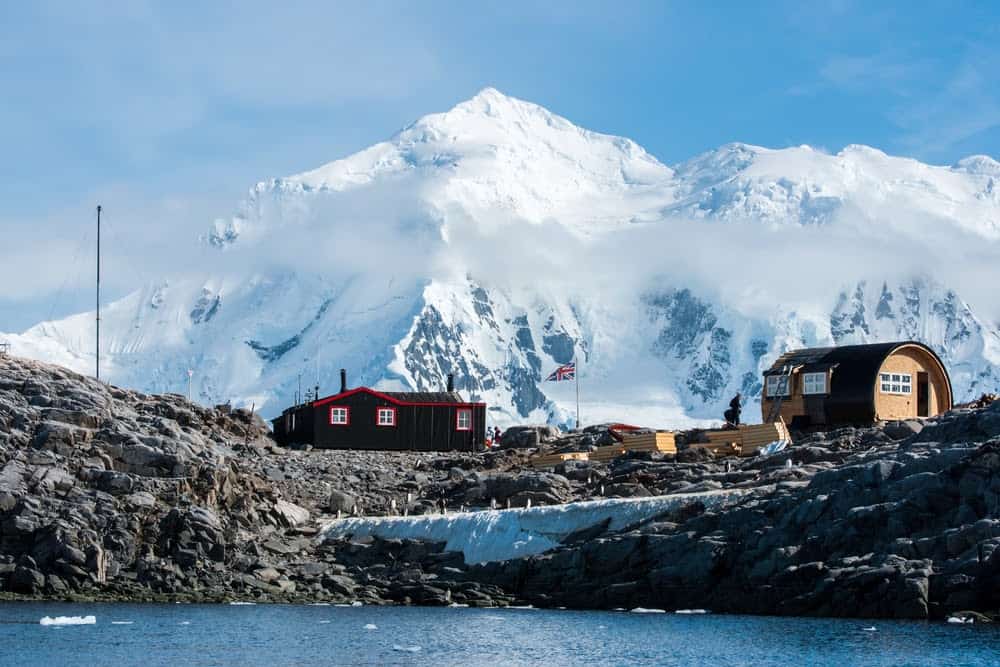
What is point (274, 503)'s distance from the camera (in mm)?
73812

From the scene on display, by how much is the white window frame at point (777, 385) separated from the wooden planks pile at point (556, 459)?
9.84 m

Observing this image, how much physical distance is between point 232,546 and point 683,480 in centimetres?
1921

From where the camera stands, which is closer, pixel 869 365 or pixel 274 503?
pixel 274 503

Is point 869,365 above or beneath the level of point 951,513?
above

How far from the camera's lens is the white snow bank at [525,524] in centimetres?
6512

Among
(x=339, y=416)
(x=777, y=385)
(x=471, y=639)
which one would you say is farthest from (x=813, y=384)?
(x=471, y=639)

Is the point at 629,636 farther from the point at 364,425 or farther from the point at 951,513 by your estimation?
the point at 364,425

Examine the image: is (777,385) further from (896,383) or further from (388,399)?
(388,399)

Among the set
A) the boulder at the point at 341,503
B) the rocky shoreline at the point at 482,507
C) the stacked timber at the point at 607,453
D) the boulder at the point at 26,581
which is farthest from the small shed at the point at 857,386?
the boulder at the point at 26,581

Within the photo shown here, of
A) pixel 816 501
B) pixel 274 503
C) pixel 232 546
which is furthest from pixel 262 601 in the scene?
pixel 816 501

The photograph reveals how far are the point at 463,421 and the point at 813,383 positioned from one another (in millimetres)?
24231

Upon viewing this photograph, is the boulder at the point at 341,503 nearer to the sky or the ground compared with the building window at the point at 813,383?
nearer to the ground

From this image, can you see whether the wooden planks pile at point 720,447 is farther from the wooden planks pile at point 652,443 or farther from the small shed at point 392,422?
the small shed at point 392,422

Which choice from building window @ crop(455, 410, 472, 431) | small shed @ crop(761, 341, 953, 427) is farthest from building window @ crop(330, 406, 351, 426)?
small shed @ crop(761, 341, 953, 427)
